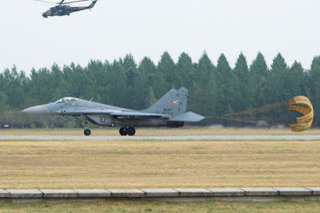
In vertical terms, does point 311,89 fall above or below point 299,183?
above

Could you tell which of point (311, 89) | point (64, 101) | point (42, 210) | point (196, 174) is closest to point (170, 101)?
point (64, 101)

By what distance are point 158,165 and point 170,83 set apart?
7502 centimetres

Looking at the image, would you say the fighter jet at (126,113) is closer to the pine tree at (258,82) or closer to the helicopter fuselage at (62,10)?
the helicopter fuselage at (62,10)

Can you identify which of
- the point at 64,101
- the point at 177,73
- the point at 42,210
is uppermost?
the point at 177,73

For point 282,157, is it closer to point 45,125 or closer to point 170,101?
point 170,101

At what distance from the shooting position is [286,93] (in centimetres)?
8188

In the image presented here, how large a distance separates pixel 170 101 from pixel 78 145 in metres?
16.6

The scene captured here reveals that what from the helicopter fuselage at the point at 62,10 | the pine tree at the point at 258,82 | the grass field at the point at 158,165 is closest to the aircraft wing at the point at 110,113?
the grass field at the point at 158,165

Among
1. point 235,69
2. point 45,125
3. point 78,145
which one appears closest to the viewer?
point 78,145

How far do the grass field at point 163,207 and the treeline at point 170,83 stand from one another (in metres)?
64.8

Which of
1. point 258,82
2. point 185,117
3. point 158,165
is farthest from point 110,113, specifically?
point 258,82

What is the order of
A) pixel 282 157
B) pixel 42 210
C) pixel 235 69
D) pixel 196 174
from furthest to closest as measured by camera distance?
pixel 235 69
pixel 282 157
pixel 196 174
pixel 42 210

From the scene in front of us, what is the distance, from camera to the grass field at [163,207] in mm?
11500

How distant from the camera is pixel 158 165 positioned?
21.4 m
